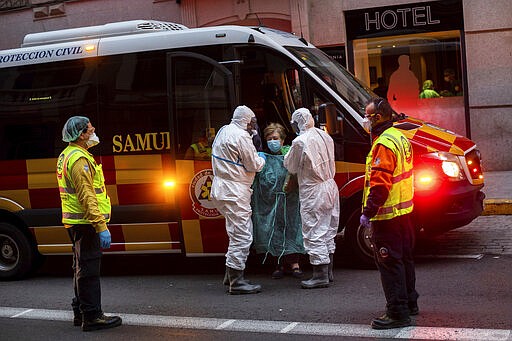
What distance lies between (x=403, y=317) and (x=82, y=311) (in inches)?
103

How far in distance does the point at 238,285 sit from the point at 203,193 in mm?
1145

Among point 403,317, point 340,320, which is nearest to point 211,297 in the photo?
point 340,320

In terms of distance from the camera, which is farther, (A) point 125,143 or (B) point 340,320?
(A) point 125,143

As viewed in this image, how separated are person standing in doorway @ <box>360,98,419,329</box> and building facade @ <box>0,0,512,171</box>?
27.8 ft

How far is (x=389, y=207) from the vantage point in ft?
19.7

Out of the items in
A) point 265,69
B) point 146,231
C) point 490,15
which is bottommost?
point 146,231

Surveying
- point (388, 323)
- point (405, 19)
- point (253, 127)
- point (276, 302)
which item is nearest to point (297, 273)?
point (276, 302)

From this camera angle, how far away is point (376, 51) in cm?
1517

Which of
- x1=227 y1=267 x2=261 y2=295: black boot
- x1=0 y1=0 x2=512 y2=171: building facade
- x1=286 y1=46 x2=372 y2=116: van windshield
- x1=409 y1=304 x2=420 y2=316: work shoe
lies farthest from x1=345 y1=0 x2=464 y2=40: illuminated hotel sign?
x1=409 y1=304 x2=420 y2=316: work shoe

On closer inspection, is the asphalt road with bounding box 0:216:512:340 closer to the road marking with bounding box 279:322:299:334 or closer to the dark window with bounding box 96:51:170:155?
the road marking with bounding box 279:322:299:334

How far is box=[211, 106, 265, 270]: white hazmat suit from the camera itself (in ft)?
25.0

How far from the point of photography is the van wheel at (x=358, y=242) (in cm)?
830

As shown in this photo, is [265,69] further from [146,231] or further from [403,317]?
[403,317]

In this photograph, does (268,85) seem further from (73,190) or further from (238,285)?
(73,190)
